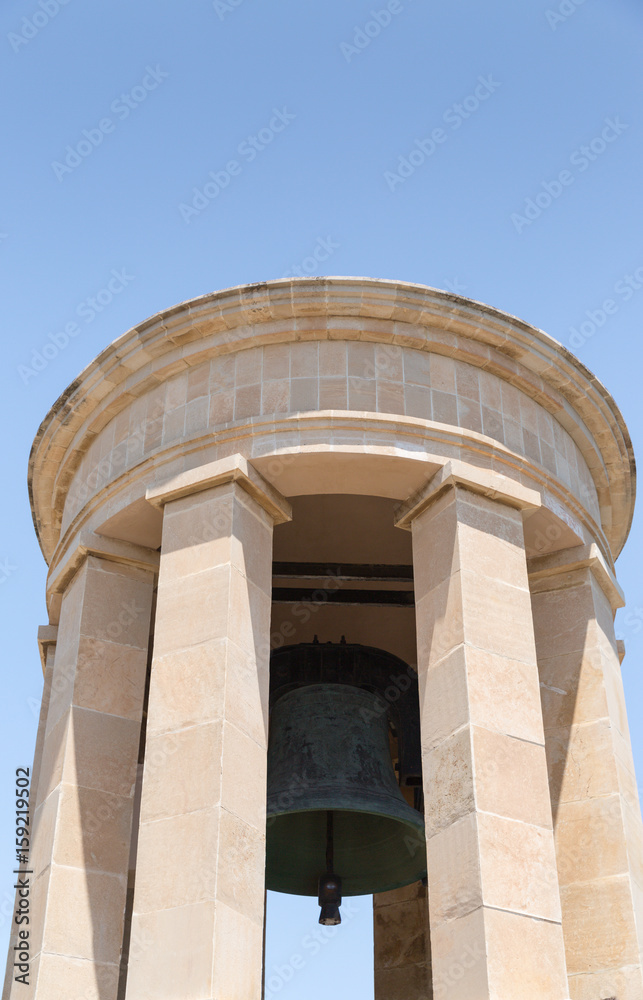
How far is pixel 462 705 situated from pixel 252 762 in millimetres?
1859

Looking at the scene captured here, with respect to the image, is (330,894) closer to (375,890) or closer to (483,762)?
(375,890)

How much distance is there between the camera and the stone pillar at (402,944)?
1493cm

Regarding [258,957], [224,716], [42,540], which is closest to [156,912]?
[258,957]

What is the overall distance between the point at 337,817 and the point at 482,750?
11.1 feet

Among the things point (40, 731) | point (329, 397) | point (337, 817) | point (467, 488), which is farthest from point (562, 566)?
point (40, 731)

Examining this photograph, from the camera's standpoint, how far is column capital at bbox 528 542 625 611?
1351cm

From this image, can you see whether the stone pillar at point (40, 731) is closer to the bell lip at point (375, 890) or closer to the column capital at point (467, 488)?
the bell lip at point (375, 890)

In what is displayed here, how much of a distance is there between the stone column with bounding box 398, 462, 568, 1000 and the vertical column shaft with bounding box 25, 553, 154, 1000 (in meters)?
3.03

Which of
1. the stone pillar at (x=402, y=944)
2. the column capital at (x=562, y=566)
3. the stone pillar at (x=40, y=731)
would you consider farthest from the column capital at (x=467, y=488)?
the stone pillar at (x=402, y=944)

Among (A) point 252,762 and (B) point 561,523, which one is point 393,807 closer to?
(A) point 252,762

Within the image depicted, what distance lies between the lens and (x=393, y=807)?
1242cm

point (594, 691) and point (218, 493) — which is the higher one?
point (218, 493)

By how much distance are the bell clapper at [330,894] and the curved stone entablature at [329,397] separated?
3.79 m

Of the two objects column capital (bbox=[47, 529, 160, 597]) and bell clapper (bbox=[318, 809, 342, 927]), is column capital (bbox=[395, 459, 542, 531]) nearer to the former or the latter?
column capital (bbox=[47, 529, 160, 597])
